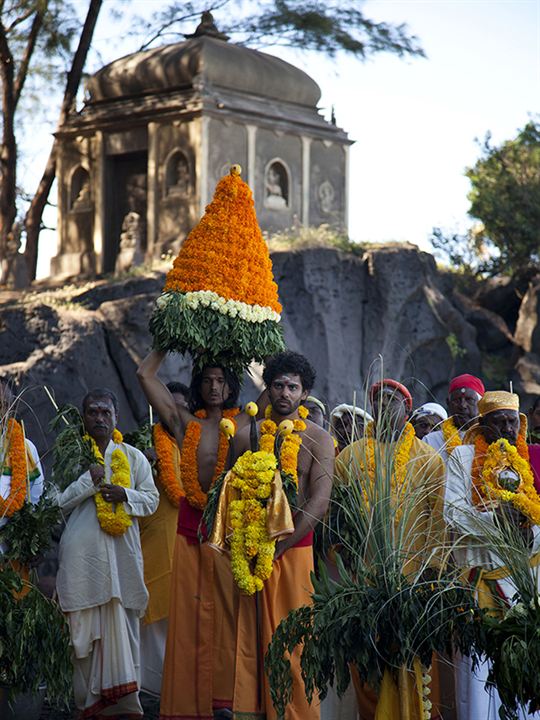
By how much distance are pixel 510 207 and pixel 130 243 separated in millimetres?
6933

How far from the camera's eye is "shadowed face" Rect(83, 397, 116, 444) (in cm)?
728

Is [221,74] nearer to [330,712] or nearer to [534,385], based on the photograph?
[534,385]

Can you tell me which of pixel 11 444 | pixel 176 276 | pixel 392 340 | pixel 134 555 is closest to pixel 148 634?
pixel 134 555

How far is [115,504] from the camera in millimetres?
7234

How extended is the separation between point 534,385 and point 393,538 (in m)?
14.3

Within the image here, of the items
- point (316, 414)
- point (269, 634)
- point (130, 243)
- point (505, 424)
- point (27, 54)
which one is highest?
point (27, 54)

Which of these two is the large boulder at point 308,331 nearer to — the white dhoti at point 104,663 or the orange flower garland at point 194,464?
the white dhoti at point 104,663

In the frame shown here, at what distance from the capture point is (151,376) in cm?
698

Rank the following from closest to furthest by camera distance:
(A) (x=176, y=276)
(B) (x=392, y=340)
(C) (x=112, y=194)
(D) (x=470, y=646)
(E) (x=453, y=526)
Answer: (D) (x=470, y=646)
(E) (x=453, y=526)
(A) (x=176, y=276)
(B) (x=392, y=340)
(C) (x=112, y=194)

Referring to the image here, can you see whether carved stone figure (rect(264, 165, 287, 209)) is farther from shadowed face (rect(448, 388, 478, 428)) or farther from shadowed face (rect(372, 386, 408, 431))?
shadowed face (rect(372, 386, 408, 431))

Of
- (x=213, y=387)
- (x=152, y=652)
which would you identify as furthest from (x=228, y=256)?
(x=152, y=652)

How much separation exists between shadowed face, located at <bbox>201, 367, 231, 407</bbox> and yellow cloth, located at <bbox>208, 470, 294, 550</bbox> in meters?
0.88

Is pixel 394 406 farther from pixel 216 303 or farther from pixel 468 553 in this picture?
pixel 216 303

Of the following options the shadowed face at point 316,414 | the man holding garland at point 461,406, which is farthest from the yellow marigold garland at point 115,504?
the man holding garland at point 461,406
